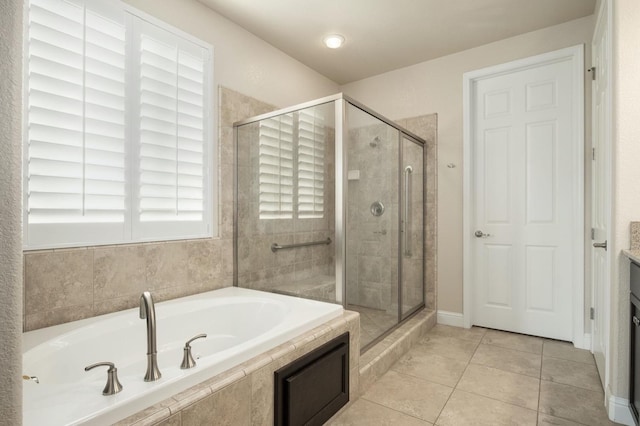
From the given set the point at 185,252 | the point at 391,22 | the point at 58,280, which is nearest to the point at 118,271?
the point at 58,280

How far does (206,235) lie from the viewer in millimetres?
2445

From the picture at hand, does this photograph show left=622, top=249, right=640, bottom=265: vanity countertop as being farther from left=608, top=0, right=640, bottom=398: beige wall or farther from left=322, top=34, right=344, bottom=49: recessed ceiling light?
left=322, top=34, right=344, bottom=49: recessed ceiling light

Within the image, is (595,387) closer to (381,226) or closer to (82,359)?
(381,226)

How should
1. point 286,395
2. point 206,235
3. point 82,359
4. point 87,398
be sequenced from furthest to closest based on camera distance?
point 206,235 → point 82,359 → point 286,395 → point 87,398

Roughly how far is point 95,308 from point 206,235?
0.81 metres

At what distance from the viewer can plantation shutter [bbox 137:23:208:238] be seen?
2076 mm

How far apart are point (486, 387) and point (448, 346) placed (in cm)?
64

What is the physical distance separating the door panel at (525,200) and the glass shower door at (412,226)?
0.50 metres

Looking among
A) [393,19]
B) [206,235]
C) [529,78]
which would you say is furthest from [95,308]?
[529,78]

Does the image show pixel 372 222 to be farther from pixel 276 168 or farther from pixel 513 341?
pixel 513 341

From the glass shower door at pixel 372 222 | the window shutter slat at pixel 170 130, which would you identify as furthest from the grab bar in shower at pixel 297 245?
the window shutter slat at pixel 170 130

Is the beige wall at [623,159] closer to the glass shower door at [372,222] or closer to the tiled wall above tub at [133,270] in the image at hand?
the glass shower door at [372,222]

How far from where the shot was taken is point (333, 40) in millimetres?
2900

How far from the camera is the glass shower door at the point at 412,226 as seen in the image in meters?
2.95
